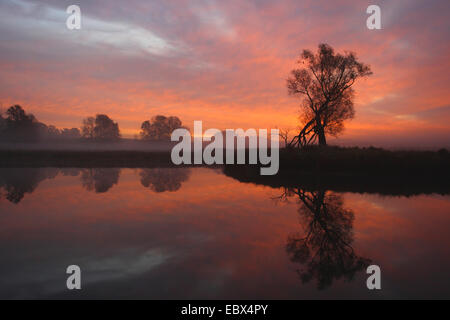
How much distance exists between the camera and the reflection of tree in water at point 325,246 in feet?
22.9

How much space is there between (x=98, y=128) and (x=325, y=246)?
393ft

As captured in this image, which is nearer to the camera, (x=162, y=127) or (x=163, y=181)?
(x=163, y=181)

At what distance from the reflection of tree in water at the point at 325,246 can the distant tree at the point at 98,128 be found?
11449cm

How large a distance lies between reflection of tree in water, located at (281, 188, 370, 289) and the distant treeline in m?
106

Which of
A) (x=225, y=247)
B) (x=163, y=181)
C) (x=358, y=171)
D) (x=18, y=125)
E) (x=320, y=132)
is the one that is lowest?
(x=225, y=247)

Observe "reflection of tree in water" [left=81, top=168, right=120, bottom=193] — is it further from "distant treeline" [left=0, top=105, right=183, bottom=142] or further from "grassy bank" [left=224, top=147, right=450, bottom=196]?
"distant treeline" [left=0, top=105, right=183, bottom=142]

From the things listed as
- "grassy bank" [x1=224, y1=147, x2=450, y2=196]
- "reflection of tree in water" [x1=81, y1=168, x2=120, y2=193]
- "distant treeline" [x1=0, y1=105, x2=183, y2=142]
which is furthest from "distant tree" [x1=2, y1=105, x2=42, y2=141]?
"grassy bank" [x1=224, y1=147, x2=450, y2=196]

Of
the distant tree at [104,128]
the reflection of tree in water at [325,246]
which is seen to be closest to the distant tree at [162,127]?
the distant tree at [104,128]

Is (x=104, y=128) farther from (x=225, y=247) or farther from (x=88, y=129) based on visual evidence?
(x=225, y=247)

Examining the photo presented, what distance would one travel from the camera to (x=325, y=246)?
8.92 m

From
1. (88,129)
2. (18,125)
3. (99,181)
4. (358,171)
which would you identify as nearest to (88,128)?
(88,129)
